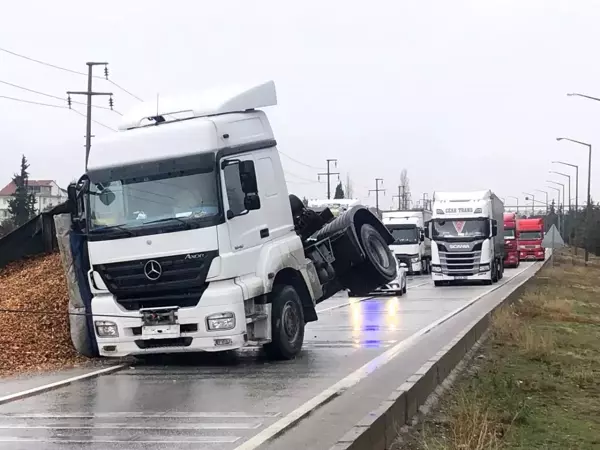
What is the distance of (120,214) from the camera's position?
1175 centimetres

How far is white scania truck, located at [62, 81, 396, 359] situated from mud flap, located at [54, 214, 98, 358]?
17.7 inches

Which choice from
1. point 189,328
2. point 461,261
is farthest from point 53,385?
point 461,261

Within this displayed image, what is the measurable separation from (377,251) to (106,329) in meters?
4.98

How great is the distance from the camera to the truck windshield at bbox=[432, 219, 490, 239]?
35.3 meters

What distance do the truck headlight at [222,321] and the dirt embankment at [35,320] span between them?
2735 millimetres

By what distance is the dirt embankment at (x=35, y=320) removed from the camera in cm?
1288

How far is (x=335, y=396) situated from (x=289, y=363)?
10.3 ft

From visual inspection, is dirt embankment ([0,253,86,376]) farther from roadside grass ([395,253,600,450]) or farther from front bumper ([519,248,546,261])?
front bumper ([519,248,546,261])

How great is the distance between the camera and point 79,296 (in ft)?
44.0

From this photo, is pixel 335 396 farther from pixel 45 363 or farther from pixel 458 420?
pixel 45 363

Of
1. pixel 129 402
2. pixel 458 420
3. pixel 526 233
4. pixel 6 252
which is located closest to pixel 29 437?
pixel 129 402

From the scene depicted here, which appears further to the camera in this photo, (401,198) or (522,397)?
(401,198)

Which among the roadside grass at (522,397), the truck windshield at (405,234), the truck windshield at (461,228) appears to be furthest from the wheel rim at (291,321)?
the truck windshield at (405,234)

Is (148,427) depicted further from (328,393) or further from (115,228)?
(115,228)
